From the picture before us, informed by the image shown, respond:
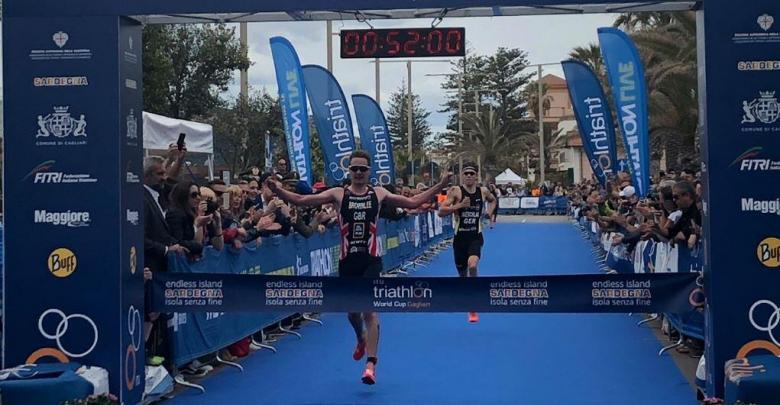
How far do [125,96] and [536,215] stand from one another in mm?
51141

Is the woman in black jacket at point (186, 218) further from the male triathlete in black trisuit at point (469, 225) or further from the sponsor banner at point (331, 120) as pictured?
the sponsor banner at point (331, 120)

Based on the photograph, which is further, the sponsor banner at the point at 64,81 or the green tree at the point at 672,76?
the green tree at the point at 672,76

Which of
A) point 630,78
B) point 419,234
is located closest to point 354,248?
point 630,78

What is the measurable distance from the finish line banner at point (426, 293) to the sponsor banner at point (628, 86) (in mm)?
9072

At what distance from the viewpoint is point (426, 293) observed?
799 centimetres

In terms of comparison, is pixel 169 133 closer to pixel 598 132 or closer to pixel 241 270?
pixel 241 270

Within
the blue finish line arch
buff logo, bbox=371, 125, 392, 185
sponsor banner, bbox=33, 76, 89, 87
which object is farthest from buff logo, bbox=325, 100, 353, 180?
sponsor banner, bbox=33, 76, 89, 87

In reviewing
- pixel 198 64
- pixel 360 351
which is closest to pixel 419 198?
pixel 360 351

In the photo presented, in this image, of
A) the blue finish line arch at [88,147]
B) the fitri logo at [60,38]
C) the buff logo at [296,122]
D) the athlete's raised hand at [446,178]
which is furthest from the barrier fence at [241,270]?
the buff logo at [296,122]

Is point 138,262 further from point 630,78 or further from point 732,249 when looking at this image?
point 630,78

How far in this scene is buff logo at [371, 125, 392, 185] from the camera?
23656mm

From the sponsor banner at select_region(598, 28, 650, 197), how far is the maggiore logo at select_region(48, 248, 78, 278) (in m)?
11.1

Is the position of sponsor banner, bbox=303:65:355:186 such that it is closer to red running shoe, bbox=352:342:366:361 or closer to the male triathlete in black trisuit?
the male triathlete in black trisuit

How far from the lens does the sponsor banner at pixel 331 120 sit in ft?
63.3
